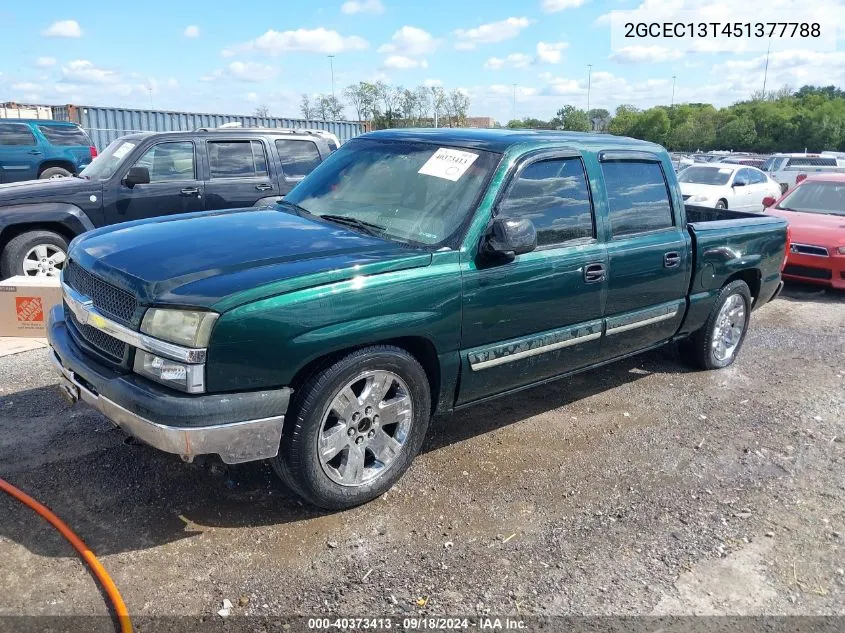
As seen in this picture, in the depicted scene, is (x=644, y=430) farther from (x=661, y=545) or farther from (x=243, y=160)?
(x=243, y=160)

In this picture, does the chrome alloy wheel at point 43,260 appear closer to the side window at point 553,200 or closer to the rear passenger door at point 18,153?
the side window at point 553,200

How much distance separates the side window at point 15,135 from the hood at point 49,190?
1001 cm

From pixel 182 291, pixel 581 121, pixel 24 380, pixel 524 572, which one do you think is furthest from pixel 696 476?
pixel 581 121

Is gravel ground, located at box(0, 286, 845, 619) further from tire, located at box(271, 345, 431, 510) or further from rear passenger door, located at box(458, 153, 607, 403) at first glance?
rear passenger door, located at box(458, 153, 607, 403)

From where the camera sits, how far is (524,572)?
318cm

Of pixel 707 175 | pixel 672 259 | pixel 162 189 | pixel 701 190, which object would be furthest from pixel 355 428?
pixel 707 175

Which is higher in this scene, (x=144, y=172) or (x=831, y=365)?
(x=144, y=172)

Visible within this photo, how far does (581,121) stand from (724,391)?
112 ft

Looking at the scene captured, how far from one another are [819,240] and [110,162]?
339 inches

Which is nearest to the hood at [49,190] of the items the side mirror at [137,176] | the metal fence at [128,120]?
the side mirror at [137,176]

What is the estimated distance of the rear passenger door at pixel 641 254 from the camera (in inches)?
182

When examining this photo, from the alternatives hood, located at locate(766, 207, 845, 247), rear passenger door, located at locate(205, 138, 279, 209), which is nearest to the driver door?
rear passenger door, located at locate(205, 138, 279, 209)

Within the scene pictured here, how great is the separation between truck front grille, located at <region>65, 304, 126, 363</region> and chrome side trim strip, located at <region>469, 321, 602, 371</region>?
1739mm

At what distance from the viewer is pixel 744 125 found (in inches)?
1946
